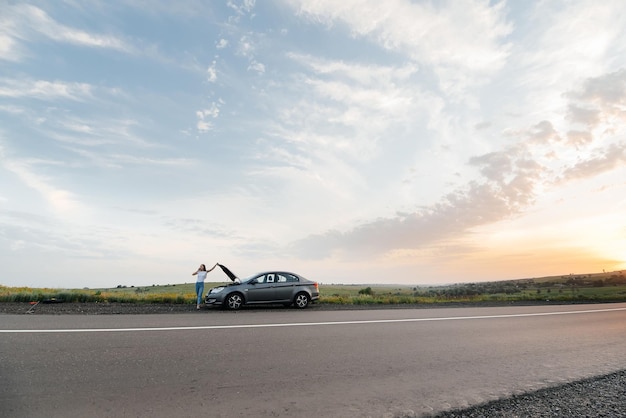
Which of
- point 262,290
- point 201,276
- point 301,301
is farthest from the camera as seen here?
point 301,301

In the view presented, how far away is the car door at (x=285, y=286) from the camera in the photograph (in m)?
17.6

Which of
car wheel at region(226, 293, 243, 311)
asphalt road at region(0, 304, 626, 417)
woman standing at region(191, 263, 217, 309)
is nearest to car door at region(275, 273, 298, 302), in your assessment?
car wheel at region(226, 293, 243, 311)

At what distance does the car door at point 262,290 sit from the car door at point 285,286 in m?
0.25

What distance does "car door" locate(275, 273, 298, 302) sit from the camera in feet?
57.9

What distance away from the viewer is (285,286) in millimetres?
17844

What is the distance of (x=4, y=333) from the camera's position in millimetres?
8398

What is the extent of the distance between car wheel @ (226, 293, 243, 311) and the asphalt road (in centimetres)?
575

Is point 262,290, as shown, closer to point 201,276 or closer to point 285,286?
point 285,286

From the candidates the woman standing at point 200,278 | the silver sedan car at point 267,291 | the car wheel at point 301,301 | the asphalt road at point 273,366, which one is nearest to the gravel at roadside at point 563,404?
the asphalt road at point 273,366

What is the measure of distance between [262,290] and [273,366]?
11.4 metres

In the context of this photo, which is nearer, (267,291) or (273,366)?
(273,366)

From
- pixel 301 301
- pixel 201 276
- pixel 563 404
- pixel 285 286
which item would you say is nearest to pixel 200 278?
pixel 201 276

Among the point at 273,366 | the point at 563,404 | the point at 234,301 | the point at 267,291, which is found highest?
the point at 267,291

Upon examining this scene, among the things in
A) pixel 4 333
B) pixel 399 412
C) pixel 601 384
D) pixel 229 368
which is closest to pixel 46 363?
pixel 229 368
